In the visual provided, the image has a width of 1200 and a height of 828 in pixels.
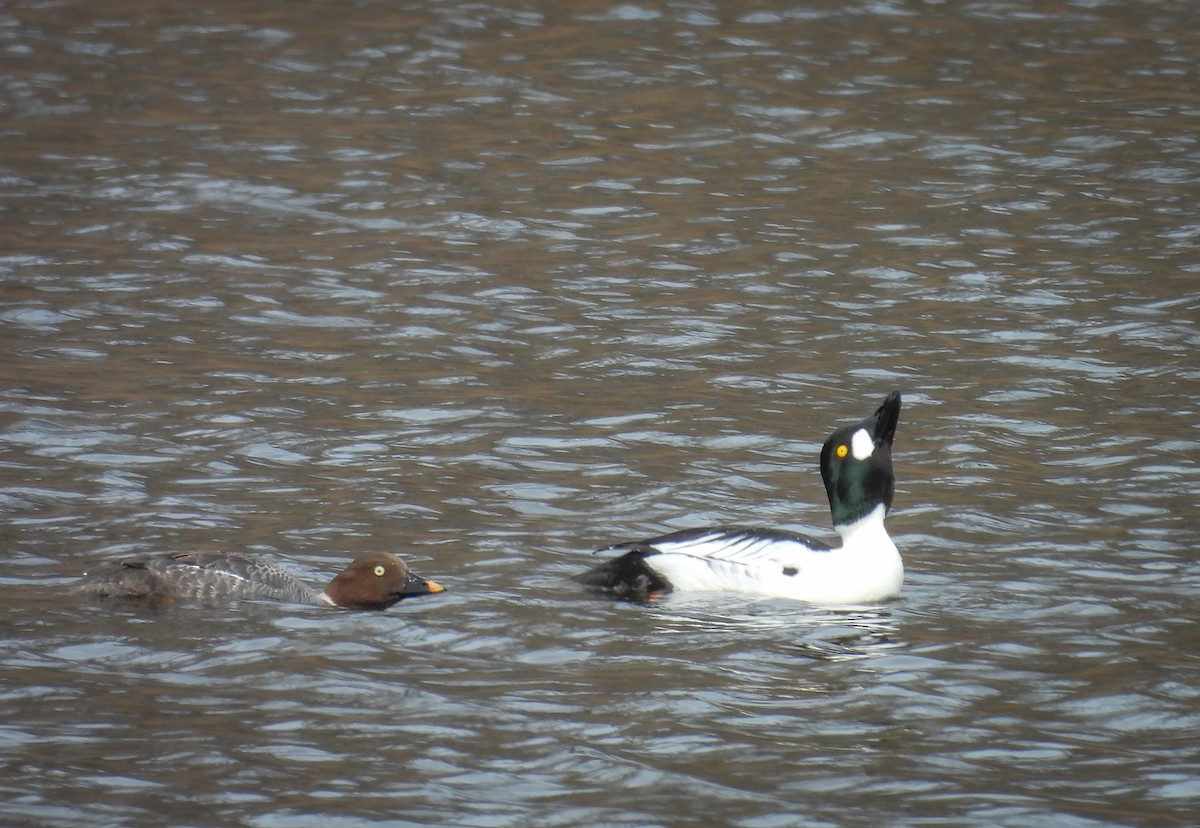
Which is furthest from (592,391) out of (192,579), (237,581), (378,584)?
(192,579)

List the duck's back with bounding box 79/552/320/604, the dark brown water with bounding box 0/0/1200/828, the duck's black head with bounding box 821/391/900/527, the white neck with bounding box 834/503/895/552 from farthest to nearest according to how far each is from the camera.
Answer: the duck's black head with bounding box 821/391/900/527
the white neck with bounding box 834/503/895/552
the duck's back with bounding box 79/552/320/604
the dark brown water with bounding box 0/0/1200/828

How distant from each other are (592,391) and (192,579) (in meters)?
4.26

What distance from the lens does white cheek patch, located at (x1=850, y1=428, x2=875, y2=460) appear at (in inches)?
367

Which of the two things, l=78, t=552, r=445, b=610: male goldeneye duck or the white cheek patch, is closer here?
l=78, t=552, r=445, b=610: male goldeneye duck

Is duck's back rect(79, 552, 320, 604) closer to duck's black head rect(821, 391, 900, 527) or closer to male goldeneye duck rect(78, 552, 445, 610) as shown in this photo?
male goldeneye duck rect(78, 552, 445, 610)

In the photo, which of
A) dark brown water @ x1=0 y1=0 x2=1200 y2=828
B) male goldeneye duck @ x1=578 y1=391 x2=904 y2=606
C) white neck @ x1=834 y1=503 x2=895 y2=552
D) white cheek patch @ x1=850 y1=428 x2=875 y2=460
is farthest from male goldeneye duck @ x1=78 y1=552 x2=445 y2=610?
white cheek patch @ x1=850 y1=428 x2=875 y2=460

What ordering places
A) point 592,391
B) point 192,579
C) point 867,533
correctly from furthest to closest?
point 592,391 → point 867,533 → point 192,579

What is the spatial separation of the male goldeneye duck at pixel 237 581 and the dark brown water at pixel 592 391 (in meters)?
0.12

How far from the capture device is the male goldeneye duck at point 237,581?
8.55 metres

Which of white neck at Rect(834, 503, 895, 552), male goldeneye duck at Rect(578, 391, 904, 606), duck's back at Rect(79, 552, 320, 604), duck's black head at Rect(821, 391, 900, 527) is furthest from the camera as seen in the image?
duck's black head at Rect(821, 391, 900, 527)

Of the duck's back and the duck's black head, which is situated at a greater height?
the duck's black head

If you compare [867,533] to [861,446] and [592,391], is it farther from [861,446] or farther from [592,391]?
[592,391]

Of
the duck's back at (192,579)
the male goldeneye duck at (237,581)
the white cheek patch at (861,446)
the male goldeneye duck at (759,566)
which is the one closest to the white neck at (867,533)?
the male goldeneye duck at (759,566)

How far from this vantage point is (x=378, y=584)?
860 cm
